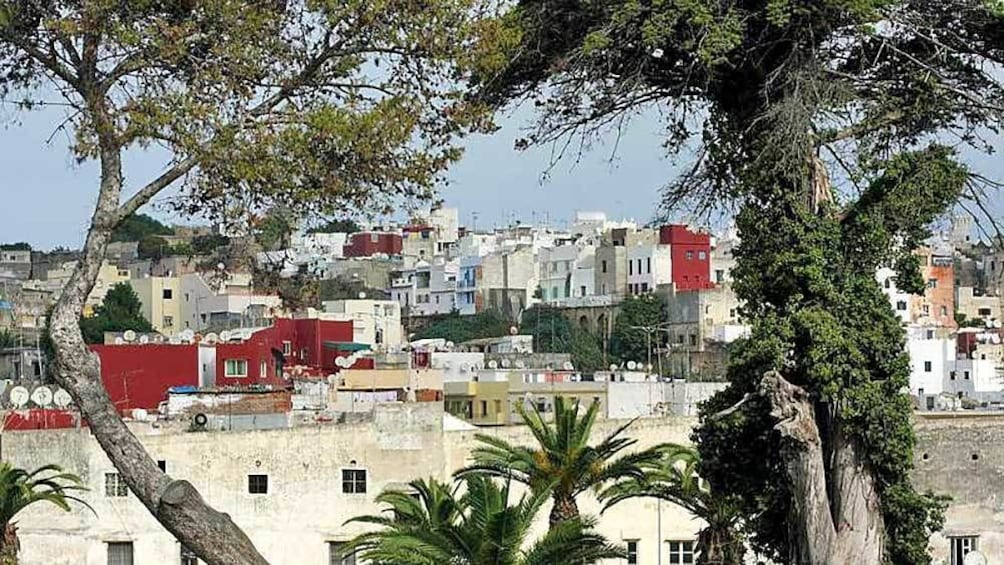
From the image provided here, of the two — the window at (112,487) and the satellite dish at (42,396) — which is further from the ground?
the satellite dish at (42,396)

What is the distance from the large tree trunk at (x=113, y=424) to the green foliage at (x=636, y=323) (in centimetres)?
6796

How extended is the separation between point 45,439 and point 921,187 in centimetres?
2028

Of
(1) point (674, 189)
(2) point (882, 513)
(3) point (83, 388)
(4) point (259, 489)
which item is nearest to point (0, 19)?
(3) point (83, 388)

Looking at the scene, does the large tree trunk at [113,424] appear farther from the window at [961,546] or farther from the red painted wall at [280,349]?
the red painted wall at [280,349]

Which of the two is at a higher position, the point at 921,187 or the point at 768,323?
the point at 921,187

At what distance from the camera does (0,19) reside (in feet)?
36.9

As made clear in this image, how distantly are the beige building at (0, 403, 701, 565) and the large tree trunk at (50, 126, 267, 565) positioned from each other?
17247mm

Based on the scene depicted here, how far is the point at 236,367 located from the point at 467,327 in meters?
43.4

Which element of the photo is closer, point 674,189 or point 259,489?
point 674,189

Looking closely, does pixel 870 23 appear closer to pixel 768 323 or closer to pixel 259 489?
pixel 768 323

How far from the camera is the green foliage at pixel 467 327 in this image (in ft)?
281

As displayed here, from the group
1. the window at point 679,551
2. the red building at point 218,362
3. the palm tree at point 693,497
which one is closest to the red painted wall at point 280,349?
the red building at point 218,362

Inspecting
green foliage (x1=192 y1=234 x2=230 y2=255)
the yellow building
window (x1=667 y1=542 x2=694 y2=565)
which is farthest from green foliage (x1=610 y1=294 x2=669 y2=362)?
green foliage (x1=192 y1=234 x2=230 y2=255)

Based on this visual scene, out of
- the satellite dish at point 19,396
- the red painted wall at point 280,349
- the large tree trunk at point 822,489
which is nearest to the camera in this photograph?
the large tree trunk at point 822,489
